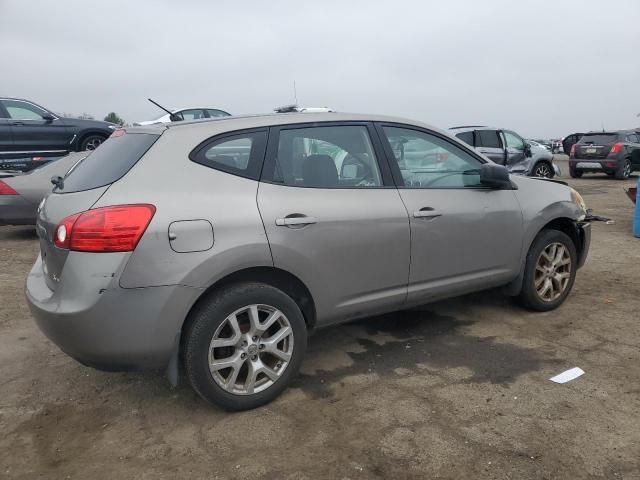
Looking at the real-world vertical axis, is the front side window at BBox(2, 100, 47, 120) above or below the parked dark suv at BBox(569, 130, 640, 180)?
above

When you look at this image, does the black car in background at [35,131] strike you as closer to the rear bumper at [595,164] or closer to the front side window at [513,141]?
the front side window at [513,141]

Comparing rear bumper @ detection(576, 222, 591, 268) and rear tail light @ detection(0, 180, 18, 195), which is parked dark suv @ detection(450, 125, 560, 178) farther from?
rear tail light @ detection(0, 180, 18, 195)

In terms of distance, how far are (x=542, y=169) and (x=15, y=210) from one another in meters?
12.8

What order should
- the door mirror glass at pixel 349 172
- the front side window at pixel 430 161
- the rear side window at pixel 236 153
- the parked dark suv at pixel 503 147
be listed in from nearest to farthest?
the rear side window at pixel 236 153
the door mirror glass at pixel 349 172
the front side window at pixel 430 161
the parked dark suv at pixel 503 147

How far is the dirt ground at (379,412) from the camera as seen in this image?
8.07 ft

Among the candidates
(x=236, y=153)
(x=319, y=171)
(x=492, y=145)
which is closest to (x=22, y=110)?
(x=236, y=153)

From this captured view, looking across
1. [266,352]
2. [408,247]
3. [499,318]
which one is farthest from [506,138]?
[266,352]

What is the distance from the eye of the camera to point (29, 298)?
2961 mm

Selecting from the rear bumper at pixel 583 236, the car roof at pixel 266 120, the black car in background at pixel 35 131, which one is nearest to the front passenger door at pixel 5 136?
the black car in background at pixel 35 131

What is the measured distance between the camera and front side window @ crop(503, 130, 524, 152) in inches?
520

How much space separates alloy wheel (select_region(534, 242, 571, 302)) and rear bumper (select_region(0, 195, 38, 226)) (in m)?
6.26

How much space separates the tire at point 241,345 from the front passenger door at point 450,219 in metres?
0.96

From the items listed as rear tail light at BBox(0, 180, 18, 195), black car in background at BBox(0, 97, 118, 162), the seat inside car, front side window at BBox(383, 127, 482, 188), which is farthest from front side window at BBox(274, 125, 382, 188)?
black car in background at BBox(0, 97, 118, 162)

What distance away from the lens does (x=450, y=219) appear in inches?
142
